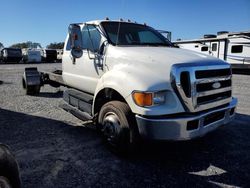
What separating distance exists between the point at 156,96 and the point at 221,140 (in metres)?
2.19

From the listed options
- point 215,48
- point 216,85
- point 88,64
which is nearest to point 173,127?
point 216,85

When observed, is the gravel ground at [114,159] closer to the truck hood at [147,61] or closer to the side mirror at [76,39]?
the truck hood at [147,61]

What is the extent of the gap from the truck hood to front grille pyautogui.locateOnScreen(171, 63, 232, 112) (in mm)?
110

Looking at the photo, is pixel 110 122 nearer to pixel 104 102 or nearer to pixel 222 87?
pixel 104 102

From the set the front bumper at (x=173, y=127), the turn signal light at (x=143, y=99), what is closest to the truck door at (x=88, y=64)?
the turn signal light at (x=143, y=99)

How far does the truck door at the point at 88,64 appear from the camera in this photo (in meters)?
4.65

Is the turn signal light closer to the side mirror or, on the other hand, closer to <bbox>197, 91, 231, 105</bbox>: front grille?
<bbox>197, 91, 231, 105</bbox>: front grille

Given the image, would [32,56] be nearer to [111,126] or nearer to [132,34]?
[132,34]

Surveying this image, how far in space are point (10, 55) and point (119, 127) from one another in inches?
1281

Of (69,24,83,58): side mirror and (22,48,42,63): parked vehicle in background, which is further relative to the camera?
(22,48,42,63): parked vehicle in background

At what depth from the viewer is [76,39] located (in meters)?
4.67

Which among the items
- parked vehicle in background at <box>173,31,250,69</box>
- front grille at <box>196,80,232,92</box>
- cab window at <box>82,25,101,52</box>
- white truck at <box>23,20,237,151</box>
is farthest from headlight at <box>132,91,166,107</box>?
parked vehicle in background at <box>173,31,250,69</box>

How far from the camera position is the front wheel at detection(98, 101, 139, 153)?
3.63 metres

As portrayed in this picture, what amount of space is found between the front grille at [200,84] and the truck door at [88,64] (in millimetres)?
1610
